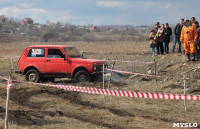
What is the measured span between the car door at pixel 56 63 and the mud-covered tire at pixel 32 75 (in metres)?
0.49

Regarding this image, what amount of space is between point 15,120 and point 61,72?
665 centimetres

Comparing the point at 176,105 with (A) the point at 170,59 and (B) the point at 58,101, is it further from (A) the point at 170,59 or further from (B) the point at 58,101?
(A) the point at 170,59

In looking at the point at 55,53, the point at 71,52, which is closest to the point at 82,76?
the point at 71,52

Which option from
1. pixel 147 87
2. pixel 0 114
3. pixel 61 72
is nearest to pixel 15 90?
pixel 61 72

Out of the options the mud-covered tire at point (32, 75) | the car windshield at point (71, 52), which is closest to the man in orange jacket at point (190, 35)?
the car windshield at point (71, 52)

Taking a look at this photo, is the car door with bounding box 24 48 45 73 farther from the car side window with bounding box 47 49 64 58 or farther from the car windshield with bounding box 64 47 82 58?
the car windshield with bounding box 64 47 82 58

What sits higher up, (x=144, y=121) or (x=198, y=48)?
(x=198, y=48)

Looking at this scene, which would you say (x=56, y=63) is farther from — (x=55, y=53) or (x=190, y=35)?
(x=190, y=35)

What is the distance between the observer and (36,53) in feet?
49.7

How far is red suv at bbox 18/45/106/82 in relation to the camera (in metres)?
14.4

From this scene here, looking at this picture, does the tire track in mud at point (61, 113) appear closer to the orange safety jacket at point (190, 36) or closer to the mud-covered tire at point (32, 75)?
the mud-covered tire at point (32, 75)

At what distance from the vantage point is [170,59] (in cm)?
1805

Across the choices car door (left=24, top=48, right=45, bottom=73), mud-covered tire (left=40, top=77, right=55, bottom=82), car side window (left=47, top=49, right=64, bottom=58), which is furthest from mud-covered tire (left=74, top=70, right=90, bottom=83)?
mud-covered tire (left=40, top=77, right=55, bottom=82)

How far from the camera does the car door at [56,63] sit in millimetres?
14711
